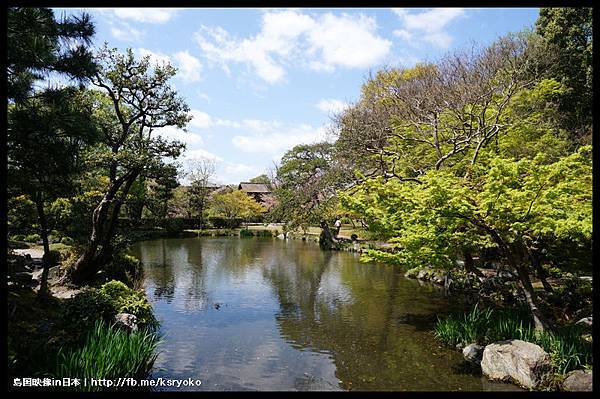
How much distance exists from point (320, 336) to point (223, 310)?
3.54 m

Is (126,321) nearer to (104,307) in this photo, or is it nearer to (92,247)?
(104,307)

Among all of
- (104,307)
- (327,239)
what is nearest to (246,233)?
(327,239)

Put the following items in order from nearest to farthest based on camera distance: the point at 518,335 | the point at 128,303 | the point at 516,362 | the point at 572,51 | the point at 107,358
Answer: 1. the point at 107,358
2. the point at 516,362
3. the point at 518,335
4. the point at 128,303
5. the point at 572,51

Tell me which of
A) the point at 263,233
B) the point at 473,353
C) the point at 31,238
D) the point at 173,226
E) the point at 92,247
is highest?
the point at 92,247

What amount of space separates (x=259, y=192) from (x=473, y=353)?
171 feet

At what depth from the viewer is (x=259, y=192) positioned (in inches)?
2308

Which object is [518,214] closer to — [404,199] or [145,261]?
[404,199]

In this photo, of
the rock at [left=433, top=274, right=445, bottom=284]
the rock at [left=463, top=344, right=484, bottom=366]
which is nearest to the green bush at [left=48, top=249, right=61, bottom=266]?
the rock at [left=463, top=344, right=484, bottom=366]

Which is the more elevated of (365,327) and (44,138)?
(44,138)

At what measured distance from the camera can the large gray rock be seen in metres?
6.54

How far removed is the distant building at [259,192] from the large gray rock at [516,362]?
46.5m

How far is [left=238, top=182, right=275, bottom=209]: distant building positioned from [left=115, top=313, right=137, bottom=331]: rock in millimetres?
45114

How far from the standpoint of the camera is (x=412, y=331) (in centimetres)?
973
